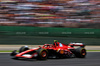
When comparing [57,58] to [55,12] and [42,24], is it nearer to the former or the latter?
[42,24]

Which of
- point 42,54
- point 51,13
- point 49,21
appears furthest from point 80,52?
point 51,13

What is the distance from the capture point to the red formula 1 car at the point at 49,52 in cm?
766

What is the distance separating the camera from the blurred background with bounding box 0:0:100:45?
Result: 46.3ft

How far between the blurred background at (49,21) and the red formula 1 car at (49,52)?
5205 millimetres

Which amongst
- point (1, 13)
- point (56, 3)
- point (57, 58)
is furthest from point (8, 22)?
point (57, 58)

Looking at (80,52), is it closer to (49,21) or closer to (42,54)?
(42,54)

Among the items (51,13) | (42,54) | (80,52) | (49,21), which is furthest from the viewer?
(51,13)

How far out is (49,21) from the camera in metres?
15.7

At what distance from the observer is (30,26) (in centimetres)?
1493

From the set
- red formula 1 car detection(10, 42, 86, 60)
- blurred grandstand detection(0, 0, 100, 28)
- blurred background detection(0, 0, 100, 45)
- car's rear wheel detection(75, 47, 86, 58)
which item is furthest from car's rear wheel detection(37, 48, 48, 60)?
blurred grandstand detection(0, 0, 100, 28)

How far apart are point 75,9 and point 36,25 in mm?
3822

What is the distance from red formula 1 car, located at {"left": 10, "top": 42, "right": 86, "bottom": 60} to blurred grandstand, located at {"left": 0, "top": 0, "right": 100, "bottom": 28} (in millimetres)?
6584

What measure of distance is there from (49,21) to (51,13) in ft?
3.60

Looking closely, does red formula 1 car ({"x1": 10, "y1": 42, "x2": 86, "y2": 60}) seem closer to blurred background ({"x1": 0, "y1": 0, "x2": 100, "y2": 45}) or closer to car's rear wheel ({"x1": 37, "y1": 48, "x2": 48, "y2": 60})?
car's rear wheel ({"x1": 37, "y1": 48, "x2": 48, "y2": 60})
